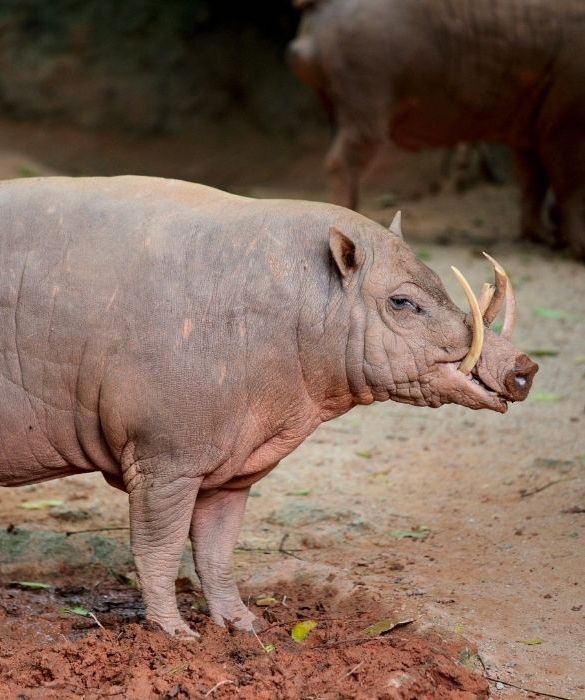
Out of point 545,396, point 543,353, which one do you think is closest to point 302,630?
point 545,396

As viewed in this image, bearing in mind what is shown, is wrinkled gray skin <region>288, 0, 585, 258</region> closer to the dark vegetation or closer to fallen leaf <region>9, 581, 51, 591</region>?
the dark vegetation

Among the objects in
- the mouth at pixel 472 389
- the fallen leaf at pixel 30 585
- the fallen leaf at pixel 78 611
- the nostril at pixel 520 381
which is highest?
the nostril at pixel 520 381

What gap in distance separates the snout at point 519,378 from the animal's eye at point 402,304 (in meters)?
0.38

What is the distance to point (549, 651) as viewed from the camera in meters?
4.30

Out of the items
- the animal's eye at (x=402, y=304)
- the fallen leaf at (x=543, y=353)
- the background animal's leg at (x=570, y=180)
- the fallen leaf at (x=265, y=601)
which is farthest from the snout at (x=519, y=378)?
the background animal's leg at (x=570, y=180)

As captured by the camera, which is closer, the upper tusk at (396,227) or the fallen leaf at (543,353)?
the upper tusk at (396,227)

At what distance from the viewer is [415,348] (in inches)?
161

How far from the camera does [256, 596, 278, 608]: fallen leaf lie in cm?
479

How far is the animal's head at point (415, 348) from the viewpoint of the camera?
13.4 feet

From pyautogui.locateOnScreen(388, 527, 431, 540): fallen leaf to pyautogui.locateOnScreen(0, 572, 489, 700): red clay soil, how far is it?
0.99 meters

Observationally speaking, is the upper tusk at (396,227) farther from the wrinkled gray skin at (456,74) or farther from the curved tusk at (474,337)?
the wrinkled gray skin at (456,74)

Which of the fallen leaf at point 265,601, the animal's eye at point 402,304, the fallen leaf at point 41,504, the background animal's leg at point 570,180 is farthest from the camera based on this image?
the background animal's leg at point 570,180

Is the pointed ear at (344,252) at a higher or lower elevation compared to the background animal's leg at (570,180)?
higher

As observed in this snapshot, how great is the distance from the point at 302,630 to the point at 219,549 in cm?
44
